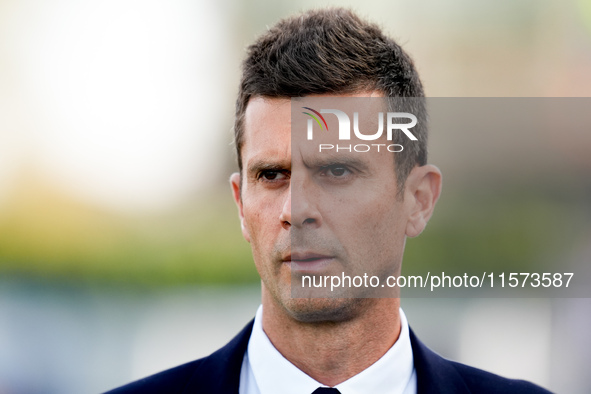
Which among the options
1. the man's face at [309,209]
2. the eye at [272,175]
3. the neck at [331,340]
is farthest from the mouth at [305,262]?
the eye at [272,175]

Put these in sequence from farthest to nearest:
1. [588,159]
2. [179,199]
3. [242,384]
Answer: [179,199] → [588,159] → [242,384]

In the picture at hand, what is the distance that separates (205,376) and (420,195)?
1464 millimetres

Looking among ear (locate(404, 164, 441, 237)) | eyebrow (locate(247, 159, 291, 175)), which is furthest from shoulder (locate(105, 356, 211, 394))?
ear (locate(404, 164, 441, 237))

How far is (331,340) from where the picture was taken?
2838 mm

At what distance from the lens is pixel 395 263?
3.10 meters

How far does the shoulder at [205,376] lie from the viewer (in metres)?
2.87

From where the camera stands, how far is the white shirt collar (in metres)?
2.83

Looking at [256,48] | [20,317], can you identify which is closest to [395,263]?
[256,48]

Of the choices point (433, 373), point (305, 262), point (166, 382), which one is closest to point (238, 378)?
point (166, 382)

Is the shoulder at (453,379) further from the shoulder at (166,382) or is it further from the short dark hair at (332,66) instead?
the shoulder at (166,382)

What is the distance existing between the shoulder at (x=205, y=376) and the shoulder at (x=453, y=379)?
891 millimetres

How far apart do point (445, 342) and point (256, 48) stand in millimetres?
3647

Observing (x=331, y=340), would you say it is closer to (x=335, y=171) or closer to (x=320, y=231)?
(x=320, y=231)

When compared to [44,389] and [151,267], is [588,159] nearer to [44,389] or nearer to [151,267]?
[151,267]
